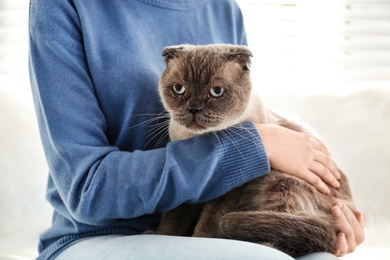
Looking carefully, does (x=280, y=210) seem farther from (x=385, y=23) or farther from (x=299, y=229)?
(x=385, y=23)

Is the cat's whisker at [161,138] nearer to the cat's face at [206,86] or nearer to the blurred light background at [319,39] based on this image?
the cat's face at [206,86]

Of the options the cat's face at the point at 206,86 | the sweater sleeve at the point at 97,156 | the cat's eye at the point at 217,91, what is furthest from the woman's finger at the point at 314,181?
the cat's eye at the point at 217,91

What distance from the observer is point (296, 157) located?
1.25m

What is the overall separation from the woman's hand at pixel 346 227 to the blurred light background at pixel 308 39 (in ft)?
3.76

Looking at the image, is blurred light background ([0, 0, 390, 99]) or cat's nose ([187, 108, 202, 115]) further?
blurred light background ([0, 0, 390, 99])

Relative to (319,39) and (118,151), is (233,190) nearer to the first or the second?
(118,151)

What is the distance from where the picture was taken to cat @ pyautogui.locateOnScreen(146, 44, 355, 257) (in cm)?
106

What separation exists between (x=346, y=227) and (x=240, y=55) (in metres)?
0.68

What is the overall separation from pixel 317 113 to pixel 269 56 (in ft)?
2.09

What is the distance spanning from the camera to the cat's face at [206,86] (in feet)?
3.81

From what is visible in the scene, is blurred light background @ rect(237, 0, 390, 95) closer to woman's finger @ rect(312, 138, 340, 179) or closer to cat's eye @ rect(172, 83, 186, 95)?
woman's finger @ rect(312, 138, 340, 179)

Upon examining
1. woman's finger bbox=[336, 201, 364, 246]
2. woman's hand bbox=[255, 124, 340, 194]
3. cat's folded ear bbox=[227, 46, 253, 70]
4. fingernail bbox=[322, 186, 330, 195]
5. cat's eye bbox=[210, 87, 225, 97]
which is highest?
cat's folded ear bbox=[227, 46, 253, 70]

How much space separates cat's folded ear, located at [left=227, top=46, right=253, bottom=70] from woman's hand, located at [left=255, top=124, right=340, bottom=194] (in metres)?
0.23

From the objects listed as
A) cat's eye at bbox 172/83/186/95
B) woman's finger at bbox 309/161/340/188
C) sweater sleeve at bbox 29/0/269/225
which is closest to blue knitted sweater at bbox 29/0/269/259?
sweater sleeve at bbox 29/0/269/225
